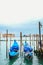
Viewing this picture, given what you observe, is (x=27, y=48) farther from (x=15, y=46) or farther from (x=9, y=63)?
(x=9, y=63)

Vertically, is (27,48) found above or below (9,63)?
above

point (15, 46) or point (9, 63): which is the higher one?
point (15, 46)

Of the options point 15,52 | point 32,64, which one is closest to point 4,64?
point 32,64

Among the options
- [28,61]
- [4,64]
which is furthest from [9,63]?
[28,61]

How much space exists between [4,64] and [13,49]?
5.03 m

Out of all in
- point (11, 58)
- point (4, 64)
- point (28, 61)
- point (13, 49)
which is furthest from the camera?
point (13, 49)

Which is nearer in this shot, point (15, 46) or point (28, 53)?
point (28, 53)

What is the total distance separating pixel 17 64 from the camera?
67.3ft

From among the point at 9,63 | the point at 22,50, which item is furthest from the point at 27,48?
the point at 9,63

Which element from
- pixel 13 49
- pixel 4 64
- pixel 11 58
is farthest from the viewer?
pixel 13 49

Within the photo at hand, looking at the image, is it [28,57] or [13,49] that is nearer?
[28,57]

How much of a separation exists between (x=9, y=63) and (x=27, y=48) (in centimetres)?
427

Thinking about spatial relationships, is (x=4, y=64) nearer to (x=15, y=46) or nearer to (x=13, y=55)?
(x=13, y=55)

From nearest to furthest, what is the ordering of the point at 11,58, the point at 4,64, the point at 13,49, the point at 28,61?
the point at 4,64, the point at 28,61, the point at 11,58, the point at 13,49
